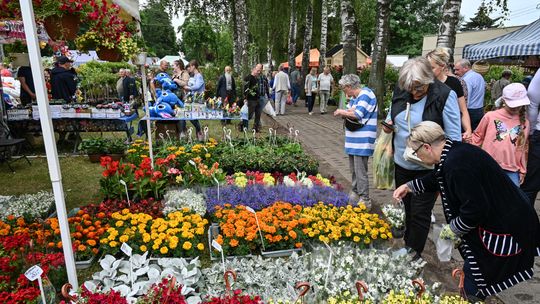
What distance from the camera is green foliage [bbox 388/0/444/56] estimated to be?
44.6 metres

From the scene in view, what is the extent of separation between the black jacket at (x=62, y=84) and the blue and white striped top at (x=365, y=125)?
Result: 720 centimetres

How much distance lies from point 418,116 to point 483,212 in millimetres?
1294

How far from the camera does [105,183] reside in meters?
4.57

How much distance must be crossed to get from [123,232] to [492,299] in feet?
10.8

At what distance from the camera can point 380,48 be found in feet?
37.8

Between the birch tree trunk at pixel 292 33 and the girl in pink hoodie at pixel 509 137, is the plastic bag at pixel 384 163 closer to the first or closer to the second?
the girl in pink hoodie at pixel 509 137

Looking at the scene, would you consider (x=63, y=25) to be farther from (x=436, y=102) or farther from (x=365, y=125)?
(x=365, y=125)

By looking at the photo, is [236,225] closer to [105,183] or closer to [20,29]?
[105,183]

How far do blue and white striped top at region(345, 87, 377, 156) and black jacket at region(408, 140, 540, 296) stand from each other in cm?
227

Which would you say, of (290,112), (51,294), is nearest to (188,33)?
(290,112)

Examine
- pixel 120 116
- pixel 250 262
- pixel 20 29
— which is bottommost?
pixel 250 262

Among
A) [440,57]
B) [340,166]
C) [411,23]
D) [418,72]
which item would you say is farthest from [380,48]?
[411,23]

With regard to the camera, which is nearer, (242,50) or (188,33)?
(242,50)

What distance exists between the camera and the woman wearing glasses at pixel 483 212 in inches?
83.4
